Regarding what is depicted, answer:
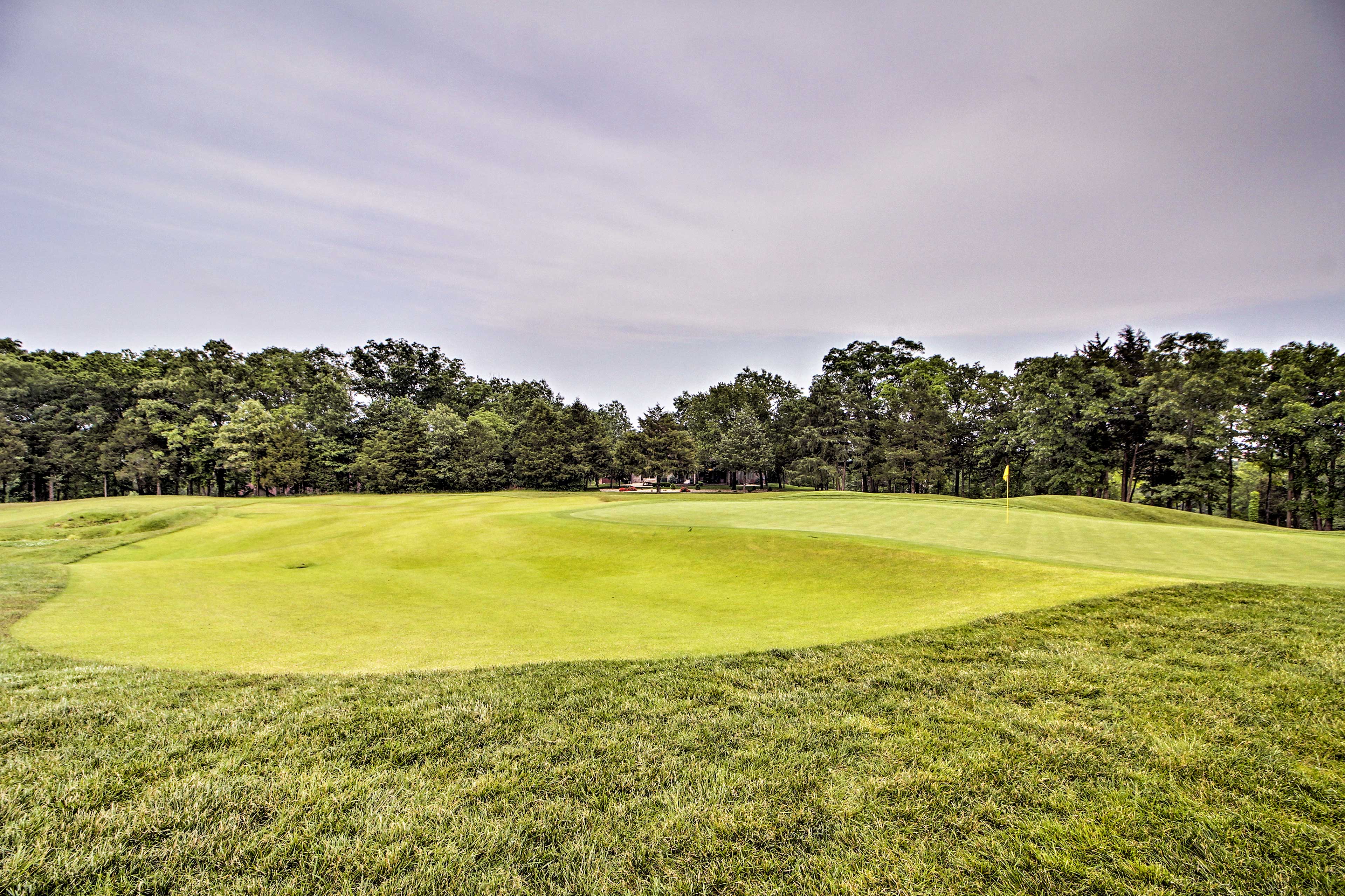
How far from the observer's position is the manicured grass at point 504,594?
6.32 metres

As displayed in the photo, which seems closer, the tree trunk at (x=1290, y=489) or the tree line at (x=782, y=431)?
the tree line at (x=782, y=431)

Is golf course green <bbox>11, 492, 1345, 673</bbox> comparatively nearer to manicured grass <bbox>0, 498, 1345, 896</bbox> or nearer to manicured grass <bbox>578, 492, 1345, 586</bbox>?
manicured grass <bbox>578, 492, 1345, 586</bbox>

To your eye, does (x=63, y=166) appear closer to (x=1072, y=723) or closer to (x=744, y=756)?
(x=744, y=756)

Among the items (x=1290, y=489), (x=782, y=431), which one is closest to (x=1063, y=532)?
(x=1290, y=489)

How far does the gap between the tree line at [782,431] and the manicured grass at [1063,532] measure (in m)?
16.2

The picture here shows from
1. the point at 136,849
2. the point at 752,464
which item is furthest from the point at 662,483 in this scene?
the point at 136,849

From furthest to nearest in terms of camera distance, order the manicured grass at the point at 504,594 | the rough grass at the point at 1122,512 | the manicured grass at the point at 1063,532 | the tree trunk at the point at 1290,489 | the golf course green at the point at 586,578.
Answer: the tree trunk at the point at 1290,489
the rough grass at the point at 1122,512
the manicured grass at the point at 1063,532
the golf course green at the point at 586,578
the manicured grass at the point at 504,594

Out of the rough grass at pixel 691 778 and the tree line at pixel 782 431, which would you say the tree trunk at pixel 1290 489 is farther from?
the rough grass at pixel 691 778

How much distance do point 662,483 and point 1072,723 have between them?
202ft

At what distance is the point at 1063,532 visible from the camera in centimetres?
1425

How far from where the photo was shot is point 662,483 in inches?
2569

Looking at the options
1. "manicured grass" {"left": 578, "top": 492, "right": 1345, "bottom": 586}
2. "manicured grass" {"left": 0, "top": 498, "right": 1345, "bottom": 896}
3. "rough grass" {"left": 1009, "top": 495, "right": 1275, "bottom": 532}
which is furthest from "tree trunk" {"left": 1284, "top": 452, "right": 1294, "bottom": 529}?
"manicured grass" {"left": 0, "top": 498, "right": 1345, "bottom": 896}

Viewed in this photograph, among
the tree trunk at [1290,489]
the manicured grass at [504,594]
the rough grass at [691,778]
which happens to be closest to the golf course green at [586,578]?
the manicured grass at [504,594]

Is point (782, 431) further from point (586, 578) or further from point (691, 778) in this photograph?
point (691, 778)
